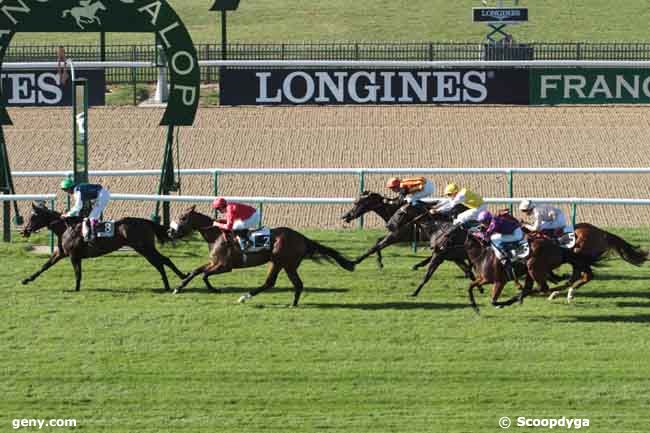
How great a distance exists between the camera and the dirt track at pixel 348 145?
21.8 meters

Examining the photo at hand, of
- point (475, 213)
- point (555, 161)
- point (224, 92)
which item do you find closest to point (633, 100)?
point (555, 161)

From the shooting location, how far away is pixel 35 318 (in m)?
13.0

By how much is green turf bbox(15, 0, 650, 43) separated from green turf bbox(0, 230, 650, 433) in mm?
25040

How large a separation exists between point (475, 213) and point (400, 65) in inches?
284

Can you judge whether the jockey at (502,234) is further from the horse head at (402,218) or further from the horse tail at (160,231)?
the horse tail at (160,231)

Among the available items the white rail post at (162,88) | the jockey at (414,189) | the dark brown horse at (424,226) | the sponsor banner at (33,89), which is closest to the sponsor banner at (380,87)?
the sponsor banner at (33,89)

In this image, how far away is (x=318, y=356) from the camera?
1168 centimetres

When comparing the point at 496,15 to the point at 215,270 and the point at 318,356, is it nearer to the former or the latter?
the point at 215,270

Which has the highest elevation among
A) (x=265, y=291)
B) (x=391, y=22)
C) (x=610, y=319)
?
(x=391, y=22)

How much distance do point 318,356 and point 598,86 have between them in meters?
10.4

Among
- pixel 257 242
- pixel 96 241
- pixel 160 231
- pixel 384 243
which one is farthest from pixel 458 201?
pixel 96 241

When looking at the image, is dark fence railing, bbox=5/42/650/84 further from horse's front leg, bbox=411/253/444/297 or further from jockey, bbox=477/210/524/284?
jockey, bbox=477/210/524/284

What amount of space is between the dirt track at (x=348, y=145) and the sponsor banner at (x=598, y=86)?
150cm

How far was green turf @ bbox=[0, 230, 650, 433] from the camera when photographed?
33.9 ft
